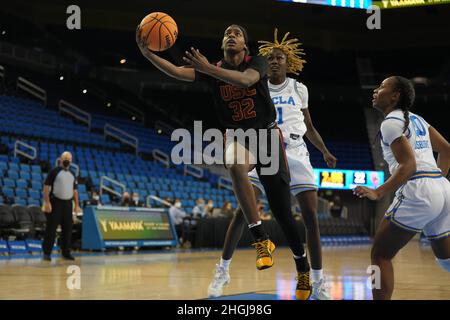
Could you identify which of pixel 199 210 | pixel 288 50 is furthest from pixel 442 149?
pixel 199 210

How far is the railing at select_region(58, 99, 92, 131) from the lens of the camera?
843 inches

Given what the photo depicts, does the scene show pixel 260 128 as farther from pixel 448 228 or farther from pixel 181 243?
pixel 181 243

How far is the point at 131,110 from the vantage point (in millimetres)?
26094

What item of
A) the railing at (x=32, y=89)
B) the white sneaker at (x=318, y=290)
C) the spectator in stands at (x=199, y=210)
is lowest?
the white sneaker at (x=318, y=290)

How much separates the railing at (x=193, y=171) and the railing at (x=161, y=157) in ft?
2.44

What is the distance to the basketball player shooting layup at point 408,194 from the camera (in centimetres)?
385

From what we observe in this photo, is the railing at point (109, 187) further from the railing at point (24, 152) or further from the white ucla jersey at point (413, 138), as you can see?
the white ucla jersey at point (413, 138)

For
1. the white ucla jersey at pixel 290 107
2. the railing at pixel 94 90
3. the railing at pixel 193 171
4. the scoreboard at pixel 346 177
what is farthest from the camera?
the scoreboard at pixel 346 177

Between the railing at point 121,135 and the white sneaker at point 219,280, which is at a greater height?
the railing at point 121,135

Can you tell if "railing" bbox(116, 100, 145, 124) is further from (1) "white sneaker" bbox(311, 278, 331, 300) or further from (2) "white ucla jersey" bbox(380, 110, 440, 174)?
(2) "white ucla jersey" bbox(380, 110, 440, 174)

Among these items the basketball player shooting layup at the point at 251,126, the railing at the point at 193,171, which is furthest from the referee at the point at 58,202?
the railing at the point at 193,171

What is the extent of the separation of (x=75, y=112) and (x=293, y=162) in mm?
18273

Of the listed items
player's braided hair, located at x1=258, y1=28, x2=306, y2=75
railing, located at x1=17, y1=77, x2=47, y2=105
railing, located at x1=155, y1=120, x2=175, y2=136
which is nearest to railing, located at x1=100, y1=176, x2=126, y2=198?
railing, located at x1=17, y1=77, x2=47, y2=105

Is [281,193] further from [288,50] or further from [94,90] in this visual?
[94,90]
